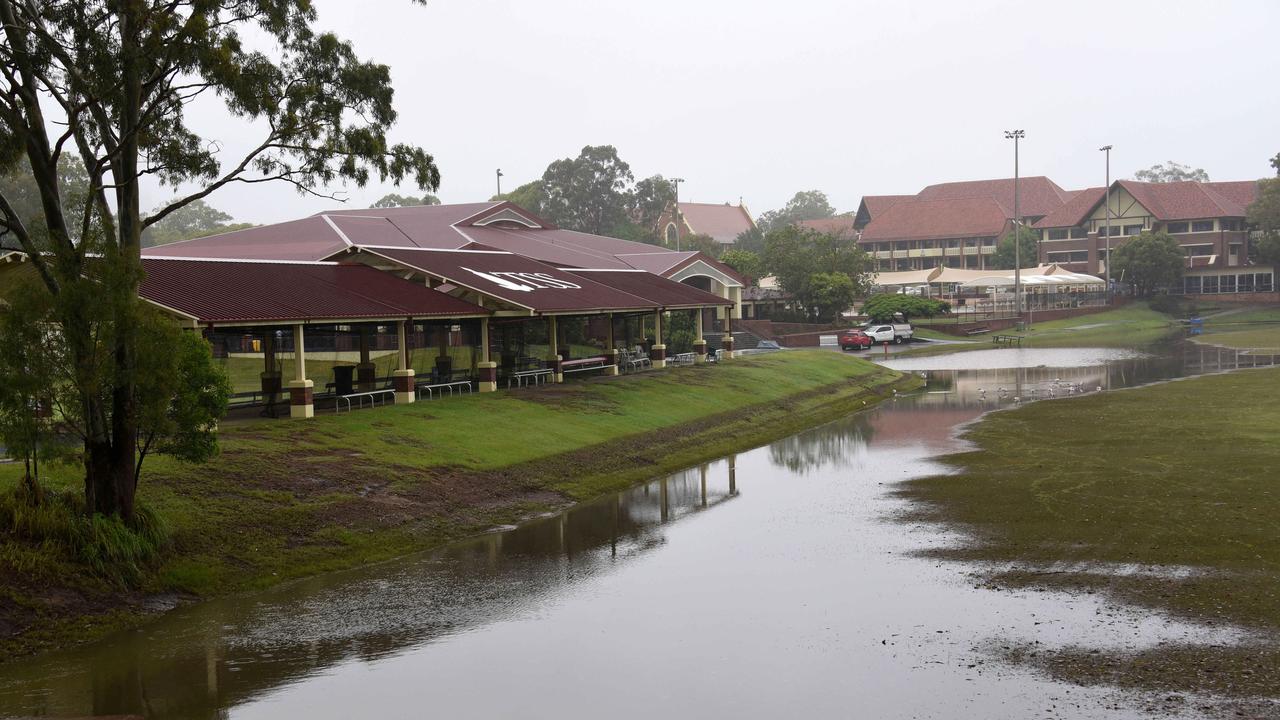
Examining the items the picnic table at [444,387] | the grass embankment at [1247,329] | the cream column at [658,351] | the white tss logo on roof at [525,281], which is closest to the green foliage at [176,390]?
the picnic table at [444,387]

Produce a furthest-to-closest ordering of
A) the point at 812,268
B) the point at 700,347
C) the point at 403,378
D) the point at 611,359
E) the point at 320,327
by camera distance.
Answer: the point at 812,268 < the point at 700,347 < the point at 611,359 < the point at 403,378 < the point at 320,327

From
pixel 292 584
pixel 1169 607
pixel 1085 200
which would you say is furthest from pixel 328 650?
pixel 1085 200

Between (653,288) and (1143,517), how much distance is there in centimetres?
3622

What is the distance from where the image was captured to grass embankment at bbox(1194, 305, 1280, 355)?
7212 centimetres

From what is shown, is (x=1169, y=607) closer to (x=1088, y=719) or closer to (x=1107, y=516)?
(x=1088, y=719)

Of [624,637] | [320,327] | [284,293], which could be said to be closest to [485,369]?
[320,327]

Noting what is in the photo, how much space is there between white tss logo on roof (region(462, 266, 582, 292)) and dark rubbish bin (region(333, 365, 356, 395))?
783 centimetres

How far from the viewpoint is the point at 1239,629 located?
51.1ft

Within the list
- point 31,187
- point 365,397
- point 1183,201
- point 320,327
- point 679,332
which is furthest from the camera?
point 1183,201

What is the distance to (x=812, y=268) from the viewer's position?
3561 inches

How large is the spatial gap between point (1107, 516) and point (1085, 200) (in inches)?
4333

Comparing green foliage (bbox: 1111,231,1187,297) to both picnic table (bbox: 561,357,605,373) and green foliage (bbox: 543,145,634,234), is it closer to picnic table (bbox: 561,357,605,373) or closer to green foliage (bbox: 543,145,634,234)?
green foliage (bbox: 543,145,634,234)

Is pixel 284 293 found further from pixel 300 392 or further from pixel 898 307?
pixel 898 307

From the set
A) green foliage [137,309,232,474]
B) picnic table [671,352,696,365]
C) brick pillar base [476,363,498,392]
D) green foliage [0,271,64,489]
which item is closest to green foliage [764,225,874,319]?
picnic table [671,352,696,365]
